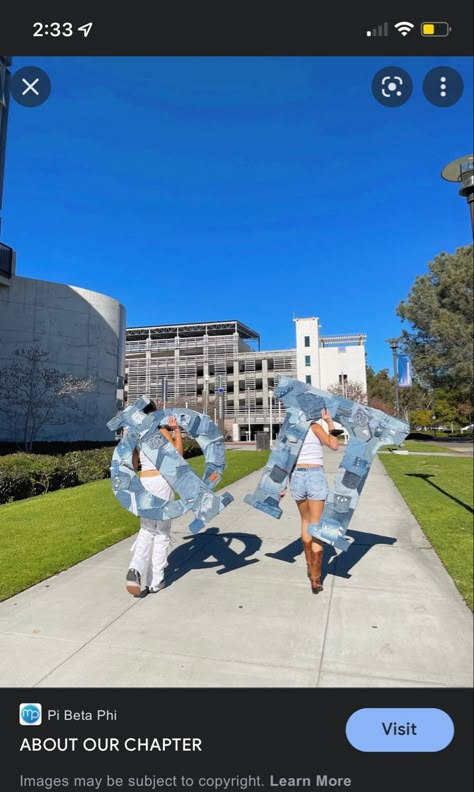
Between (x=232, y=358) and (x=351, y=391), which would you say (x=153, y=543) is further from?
(x=232, y=358)

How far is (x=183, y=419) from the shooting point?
4.05 metres

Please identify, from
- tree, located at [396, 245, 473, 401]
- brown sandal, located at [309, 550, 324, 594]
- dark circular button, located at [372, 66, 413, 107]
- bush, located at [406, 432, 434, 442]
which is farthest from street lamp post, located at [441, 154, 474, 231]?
brown sandal, located at [309, 550, 324, 594]

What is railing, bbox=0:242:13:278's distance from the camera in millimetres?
22875

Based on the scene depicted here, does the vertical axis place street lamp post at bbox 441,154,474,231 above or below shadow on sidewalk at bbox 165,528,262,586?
above

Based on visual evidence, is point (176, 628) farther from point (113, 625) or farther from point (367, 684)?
point (367, 684)

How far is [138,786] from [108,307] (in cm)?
2949

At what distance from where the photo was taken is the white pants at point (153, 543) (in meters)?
4.19

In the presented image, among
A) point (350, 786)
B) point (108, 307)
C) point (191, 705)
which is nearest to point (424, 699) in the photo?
point (350, 786)

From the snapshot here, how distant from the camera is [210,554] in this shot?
212 inches

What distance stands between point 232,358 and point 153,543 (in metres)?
20.9

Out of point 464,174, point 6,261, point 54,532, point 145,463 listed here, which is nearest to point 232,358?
point 6,261

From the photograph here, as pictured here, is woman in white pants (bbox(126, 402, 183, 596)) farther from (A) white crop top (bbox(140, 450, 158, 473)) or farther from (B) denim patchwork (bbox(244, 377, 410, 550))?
(B) denim patchwork (bbox(244, 377, 410, 550))
